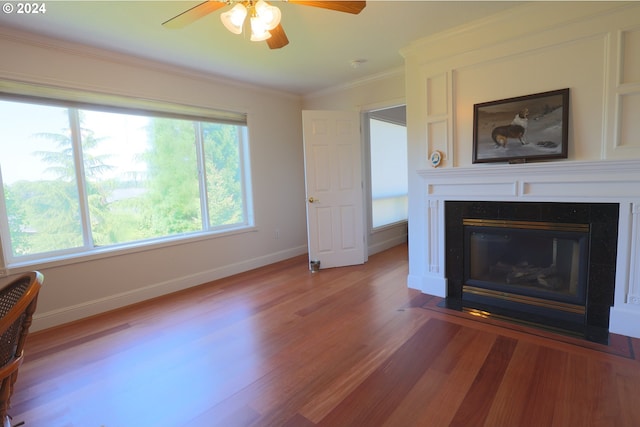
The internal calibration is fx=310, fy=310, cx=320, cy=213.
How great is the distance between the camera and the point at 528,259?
2.74 m

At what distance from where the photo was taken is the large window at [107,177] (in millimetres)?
2695

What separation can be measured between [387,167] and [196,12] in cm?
411

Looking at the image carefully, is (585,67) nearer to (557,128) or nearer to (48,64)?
(557,128)

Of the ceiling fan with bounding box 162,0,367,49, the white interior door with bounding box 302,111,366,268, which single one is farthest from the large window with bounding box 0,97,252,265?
the ceiling fan with bounding box 162,0,367,49

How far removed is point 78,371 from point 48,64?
2.55 m

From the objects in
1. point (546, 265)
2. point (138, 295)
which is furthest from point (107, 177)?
point (546, 265)

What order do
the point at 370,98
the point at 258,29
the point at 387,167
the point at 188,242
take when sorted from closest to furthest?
1. the point at 258,29
2. the point at 188,242
3. the point at 370,98
4. the point at 387,167

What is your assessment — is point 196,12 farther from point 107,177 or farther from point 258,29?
point 107,177

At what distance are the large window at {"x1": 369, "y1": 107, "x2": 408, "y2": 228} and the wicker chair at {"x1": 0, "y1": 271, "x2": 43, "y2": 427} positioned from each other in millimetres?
4227

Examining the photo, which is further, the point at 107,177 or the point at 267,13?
the point at 107,177

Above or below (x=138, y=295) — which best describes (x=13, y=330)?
above

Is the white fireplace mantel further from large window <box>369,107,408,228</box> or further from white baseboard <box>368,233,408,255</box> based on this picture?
large window <box>369,107,408,228</box>

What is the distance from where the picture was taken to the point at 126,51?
300 cm

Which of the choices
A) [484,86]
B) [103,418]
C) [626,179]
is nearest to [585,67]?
[484,86]
